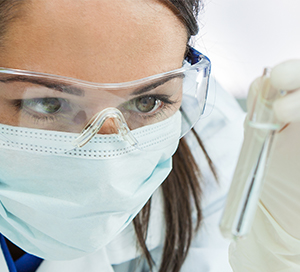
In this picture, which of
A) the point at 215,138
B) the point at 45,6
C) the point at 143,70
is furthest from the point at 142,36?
the point at 215,138

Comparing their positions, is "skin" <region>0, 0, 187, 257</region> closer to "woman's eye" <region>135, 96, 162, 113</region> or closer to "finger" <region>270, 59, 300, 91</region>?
"woman's eye" <region>135, 96, 162, 113</region>

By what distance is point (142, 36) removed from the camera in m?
0.67

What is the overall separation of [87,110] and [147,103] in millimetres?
171

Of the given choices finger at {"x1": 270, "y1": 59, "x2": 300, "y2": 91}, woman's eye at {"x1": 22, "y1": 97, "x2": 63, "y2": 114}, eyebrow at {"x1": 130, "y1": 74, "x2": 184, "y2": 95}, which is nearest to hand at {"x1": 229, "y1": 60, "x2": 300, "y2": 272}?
finger at {"x1": 270, "y1": 59, "x2": 300, "y2": 91}

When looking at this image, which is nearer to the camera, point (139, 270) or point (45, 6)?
point (45, 6)

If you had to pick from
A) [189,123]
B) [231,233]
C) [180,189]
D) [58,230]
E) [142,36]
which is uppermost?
[142,36]

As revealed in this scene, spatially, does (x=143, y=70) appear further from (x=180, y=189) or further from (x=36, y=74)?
(x=180, y=189)

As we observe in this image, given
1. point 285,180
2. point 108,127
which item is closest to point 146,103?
Answer: point 108,127

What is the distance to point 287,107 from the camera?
0.42 m

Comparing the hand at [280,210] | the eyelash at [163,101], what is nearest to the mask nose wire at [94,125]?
the eyelash at [163,101]

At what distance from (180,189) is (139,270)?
340 millimetres

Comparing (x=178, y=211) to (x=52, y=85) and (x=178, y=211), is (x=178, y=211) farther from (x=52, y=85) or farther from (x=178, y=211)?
(x=52, y=85)

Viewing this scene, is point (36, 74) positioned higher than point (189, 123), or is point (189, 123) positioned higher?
point (36, 74)

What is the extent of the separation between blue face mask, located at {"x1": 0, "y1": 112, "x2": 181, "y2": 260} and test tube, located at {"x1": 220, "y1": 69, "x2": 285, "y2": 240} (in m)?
0.34
